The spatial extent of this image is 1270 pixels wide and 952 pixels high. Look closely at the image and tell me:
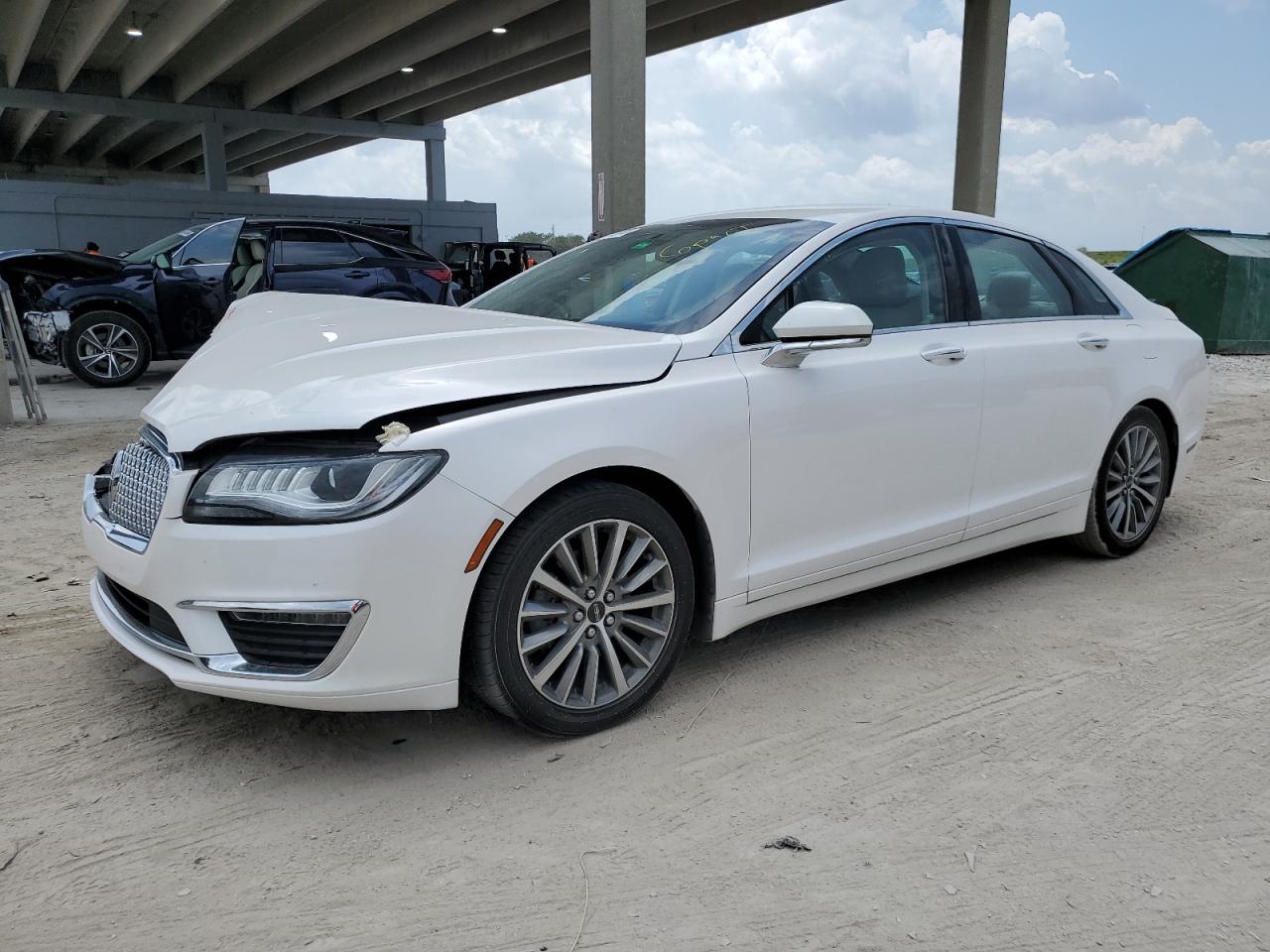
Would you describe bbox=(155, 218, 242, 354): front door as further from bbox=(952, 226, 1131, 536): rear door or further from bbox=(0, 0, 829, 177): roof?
bbox=(0, 0, 829, 177): roof

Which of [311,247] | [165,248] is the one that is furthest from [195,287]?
[311,247]

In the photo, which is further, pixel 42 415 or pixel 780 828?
pixel 42 415

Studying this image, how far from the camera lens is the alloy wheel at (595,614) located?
8.88 ft

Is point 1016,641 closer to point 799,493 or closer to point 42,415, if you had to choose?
point 799,493

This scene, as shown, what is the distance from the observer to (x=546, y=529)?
263 centimetres

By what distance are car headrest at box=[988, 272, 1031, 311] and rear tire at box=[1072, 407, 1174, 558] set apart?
79cm

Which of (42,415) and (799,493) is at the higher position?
(799,493)

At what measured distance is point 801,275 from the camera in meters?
3.30

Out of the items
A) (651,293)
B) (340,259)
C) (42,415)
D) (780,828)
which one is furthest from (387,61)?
(780,828)

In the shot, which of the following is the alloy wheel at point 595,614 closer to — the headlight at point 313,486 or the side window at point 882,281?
the headlight at point 313,486

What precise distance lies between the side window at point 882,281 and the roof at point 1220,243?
455 inches

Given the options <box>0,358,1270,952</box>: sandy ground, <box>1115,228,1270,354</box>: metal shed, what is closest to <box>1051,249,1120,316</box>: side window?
<box>0,358,1270,952</box>: sandy ground

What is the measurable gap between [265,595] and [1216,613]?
3.52m

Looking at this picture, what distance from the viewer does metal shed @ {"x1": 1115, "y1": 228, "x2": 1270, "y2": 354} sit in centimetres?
1316
